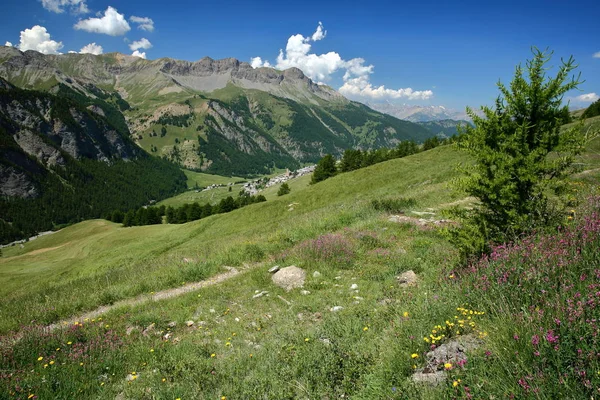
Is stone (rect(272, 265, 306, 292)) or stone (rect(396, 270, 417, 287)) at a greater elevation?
stone (rect(396, 270, 417, 287))

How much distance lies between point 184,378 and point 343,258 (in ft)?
25.6

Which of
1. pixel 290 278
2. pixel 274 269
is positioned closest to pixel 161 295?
pixel 274 269

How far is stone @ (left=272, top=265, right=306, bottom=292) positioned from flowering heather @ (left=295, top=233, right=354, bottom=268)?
1.09 metres

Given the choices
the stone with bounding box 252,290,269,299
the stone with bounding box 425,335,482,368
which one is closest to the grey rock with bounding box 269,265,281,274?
the stone with bounding box 252,290,269,299

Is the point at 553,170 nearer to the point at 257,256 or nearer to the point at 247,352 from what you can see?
the point at 247,352

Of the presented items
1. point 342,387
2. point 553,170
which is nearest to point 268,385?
point 342,387

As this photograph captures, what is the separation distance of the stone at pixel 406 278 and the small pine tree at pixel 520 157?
7.17 ft

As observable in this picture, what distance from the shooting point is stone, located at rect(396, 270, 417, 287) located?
9420 millimetres

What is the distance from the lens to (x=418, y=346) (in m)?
4.76

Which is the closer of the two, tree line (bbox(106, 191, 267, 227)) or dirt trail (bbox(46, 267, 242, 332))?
dirt trail (bbox(46, 267, 242, 332))

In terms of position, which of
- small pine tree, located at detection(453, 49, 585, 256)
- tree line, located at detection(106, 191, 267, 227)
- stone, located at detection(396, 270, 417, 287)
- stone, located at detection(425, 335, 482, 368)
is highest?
small pine tree, located at detection(453, 49, 585, 256)

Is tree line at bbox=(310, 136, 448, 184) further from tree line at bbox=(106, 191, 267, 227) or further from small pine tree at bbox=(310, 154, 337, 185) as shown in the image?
tree line at bbox=(106, 191, 267, 227)

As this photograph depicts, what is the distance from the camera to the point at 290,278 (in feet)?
38.3

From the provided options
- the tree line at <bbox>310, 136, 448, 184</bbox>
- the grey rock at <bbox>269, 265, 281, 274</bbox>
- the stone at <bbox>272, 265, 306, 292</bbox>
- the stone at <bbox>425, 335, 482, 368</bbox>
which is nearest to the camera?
the stone at <bbox>425, 335, 482, 368</bbox>
